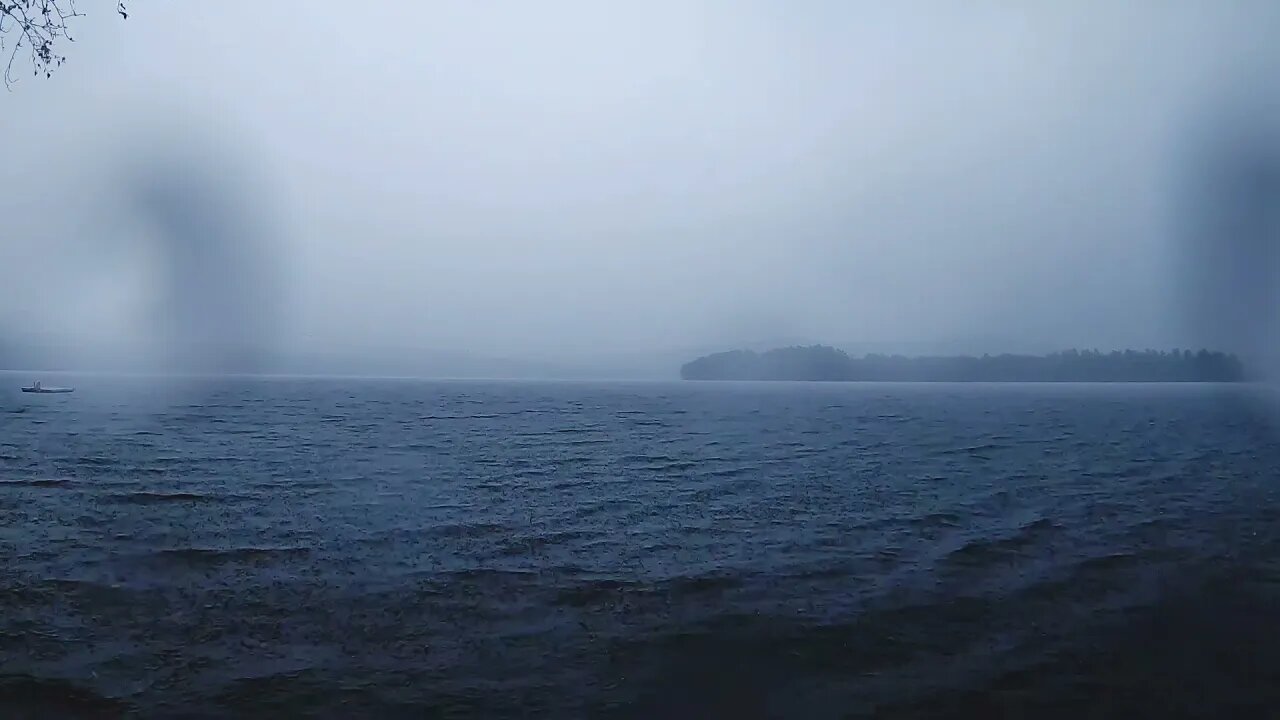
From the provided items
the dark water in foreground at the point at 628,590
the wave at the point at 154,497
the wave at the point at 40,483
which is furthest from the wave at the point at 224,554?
the wave at the point at 40,483

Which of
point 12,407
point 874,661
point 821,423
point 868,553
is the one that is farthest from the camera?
point 12,407

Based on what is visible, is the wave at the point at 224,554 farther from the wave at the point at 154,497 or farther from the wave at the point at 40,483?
the wave at the point at 40,483

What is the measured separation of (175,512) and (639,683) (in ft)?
59.7

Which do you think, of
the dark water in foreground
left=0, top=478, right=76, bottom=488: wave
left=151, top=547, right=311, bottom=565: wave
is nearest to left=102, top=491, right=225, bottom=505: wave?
the dark water in foreground

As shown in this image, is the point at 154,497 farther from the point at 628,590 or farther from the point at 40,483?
the point at 628,590

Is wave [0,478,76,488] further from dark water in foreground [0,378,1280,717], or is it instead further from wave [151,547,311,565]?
wave [151,547,311,565]

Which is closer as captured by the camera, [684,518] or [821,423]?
[684,518]

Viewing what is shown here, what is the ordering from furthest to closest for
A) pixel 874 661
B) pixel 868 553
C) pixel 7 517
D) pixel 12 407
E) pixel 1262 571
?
pixel 12 407 < pixel 7 517 < pixel 868 553 < pixel 1262 571 < pixel 874 661

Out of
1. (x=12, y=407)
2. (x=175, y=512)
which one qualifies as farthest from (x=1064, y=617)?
(x=12, y=407)

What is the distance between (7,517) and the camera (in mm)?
20875

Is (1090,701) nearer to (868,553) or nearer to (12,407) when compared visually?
(868,553)

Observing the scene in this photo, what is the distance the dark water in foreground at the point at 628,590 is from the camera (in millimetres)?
10656

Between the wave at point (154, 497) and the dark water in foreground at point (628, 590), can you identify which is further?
the wave at point (154, 497)

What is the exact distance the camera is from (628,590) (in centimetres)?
1546
